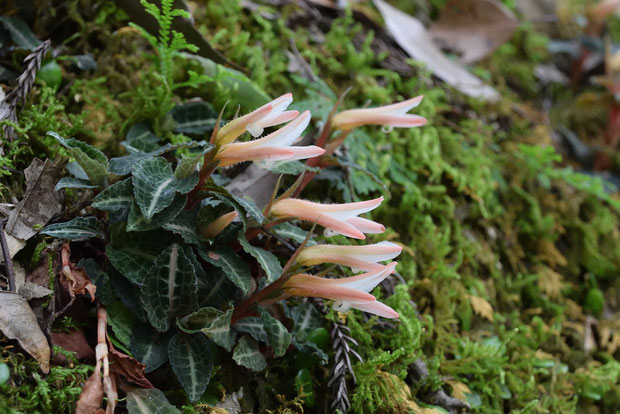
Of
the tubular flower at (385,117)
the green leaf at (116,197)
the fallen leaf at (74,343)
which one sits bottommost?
the tubular flower at (385,117)

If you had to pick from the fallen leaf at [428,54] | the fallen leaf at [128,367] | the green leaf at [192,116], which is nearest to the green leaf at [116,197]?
the fallen leaf at [128,367]

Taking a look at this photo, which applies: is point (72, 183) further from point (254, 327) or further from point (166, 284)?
point (254, 327)

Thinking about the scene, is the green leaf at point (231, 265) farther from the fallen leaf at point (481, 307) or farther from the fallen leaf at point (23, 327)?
the fallen leaf at point (481, 307)

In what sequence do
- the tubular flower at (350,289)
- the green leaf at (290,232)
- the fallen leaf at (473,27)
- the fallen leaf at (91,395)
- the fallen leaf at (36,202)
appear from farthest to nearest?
the fallen leaf at (473,27) < the green leaf at (290,232) < the fallen leaf at (36,202) < the tubular flower at (350,289) < the fallen leaf at (91,395)

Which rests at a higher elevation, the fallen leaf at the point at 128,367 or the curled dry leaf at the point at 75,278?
the curled dry leaf at the point at 75,278

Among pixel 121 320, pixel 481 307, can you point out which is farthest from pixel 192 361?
pixel 481 307

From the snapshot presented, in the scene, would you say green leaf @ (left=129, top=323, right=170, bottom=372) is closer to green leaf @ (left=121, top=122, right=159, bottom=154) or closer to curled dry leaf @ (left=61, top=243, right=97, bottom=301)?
curled dry leaf @ (left=61, top=243, right=97, bottom=301)
